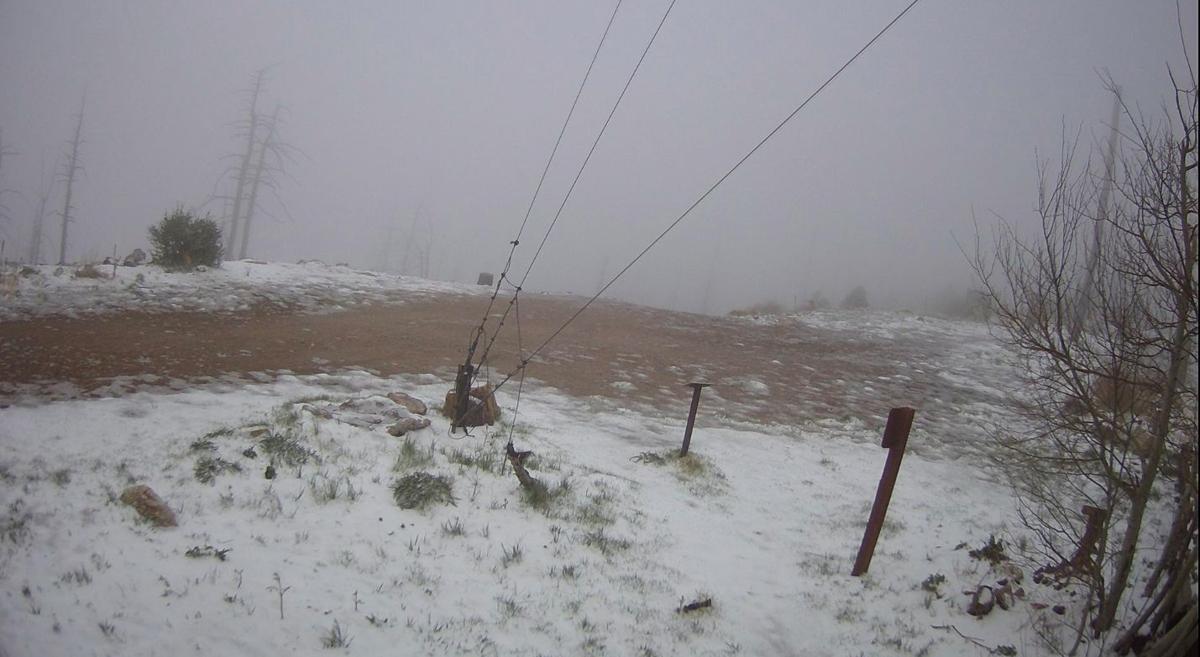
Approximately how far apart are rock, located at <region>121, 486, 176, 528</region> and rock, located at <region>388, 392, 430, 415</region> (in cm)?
358

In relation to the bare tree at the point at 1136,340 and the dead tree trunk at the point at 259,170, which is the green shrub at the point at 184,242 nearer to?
the dead tree trunk at the point at 259,170

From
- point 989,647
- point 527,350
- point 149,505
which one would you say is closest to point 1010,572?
point 989,647

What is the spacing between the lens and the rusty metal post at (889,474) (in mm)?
5246

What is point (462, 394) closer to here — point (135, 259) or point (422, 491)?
point (422, 491)

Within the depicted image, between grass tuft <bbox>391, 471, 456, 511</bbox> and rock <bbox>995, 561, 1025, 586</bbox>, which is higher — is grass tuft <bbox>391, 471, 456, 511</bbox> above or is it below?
below

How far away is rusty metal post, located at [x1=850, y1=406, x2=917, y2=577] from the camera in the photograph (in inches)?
207

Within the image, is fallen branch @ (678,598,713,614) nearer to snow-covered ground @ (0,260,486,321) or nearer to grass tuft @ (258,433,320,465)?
grass tuft @ (258,433,320,465)

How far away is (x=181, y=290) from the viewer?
45.4 ft

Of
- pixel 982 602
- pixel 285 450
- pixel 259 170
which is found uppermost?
Result: pixel 259 170

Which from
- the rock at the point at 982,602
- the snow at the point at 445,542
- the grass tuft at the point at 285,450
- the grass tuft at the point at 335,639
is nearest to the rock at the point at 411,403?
the snow at the point at 445,542

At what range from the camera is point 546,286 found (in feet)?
326

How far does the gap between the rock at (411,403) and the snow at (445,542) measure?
1.12ft

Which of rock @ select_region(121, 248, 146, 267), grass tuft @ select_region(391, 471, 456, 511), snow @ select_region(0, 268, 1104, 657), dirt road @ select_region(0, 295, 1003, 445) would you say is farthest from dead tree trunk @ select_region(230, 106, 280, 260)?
grass tuft @ select_region(391, 471, 456, 511)

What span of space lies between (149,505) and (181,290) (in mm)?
12124
